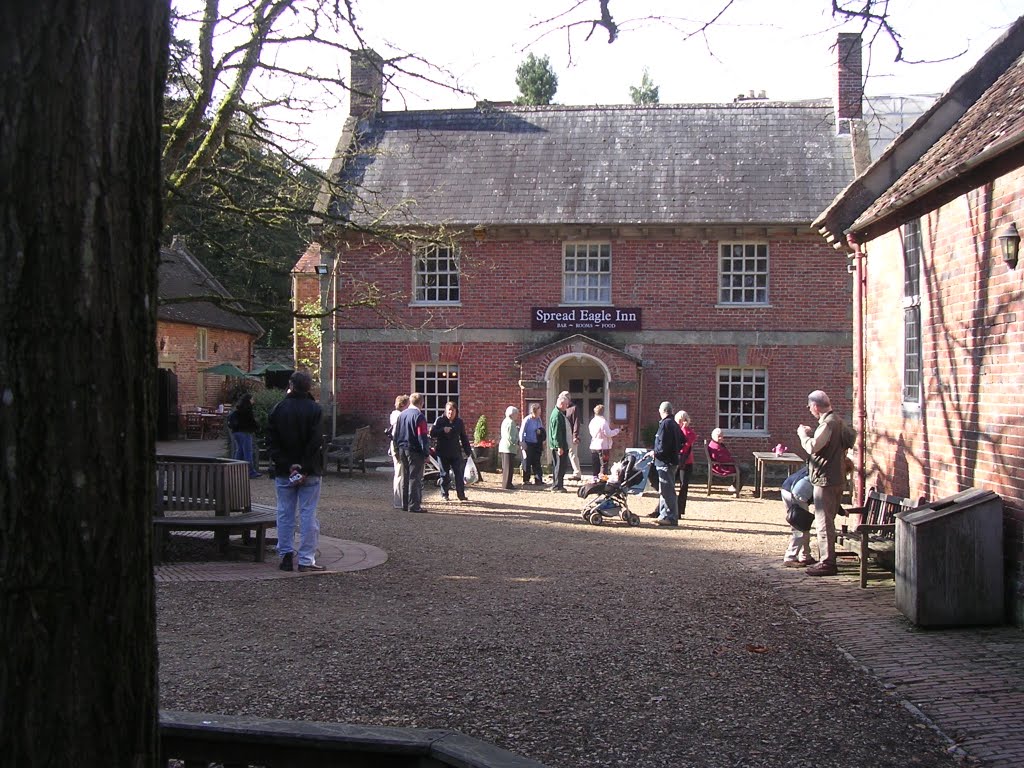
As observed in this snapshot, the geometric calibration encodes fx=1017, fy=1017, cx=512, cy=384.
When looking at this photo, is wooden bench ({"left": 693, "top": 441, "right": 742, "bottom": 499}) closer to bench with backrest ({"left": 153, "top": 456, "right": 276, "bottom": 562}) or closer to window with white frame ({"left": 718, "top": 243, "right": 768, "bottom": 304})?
window with white frame ({"left": 718, "top": 243, "right": 768, "bottom": 304})

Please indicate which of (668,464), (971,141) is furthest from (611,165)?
(971,141)

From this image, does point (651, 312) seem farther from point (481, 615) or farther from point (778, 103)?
point (481, 615)

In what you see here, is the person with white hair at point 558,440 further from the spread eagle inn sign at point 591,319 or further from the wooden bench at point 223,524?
the wooden bench at point 223,524

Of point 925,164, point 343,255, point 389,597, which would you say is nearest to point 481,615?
point 389,597

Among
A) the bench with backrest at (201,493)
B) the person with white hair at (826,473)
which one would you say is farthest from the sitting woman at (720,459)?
the bench with backrest at (201,493)

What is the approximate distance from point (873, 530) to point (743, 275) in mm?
14522

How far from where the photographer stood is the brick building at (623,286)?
2356 centimetres

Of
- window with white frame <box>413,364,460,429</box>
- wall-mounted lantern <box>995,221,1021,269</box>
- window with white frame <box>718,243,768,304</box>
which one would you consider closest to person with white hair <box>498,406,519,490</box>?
window with white frame <box>413,364,460,429</box>

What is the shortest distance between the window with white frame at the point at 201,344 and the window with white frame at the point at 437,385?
14.8 m

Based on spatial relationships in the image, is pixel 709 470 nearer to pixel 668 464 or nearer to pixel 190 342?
pixel 668 464

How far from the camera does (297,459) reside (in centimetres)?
991

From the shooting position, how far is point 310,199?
14164 mm

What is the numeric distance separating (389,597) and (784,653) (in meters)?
3.50

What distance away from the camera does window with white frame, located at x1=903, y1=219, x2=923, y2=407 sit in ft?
37.0
